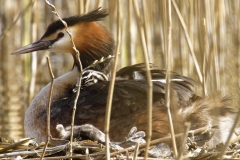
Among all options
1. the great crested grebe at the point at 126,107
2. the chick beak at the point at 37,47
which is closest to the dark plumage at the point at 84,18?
the great crested grebe at the point at 126,107

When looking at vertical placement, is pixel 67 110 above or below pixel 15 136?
above

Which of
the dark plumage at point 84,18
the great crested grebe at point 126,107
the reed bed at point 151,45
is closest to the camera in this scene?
the reed bed at point 151,45

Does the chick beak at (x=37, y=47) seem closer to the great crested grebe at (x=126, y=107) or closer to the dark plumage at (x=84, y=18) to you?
the dark plumage at (x=84, y=18)

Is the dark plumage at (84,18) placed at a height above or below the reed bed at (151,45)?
above

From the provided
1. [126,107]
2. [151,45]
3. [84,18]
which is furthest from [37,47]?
[151,45]

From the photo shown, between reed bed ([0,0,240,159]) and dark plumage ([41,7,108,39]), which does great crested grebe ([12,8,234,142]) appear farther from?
reed bed ([0,0,240,159])

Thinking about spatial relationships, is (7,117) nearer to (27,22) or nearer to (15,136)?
(15,136)

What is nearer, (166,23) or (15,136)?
(166,23)

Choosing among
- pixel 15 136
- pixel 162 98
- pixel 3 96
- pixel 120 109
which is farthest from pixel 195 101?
pixel 3 96

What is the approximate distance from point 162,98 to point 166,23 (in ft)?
4.04

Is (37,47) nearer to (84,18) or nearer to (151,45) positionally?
(84,18)

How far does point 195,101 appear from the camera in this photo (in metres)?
4.84

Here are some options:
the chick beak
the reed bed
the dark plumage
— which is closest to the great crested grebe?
the dark plumage

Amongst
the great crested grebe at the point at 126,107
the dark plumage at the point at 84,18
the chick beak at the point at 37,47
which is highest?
the dark plumage at the point at 84,18
